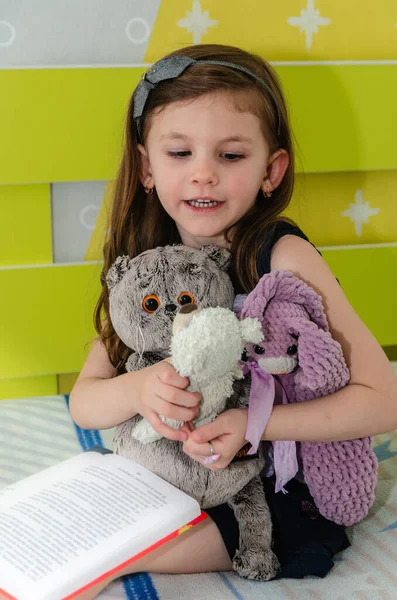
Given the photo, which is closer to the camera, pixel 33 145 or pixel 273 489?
pixel 273 489

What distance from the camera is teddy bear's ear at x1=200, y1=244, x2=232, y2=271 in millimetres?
964

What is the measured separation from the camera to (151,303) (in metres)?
0.90

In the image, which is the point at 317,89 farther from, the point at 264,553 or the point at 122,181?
the point at 264,553

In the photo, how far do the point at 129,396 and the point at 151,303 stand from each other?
0.14m

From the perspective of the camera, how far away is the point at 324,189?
5.45 ft

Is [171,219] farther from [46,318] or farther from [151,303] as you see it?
[46,318]

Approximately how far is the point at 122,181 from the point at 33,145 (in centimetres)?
37

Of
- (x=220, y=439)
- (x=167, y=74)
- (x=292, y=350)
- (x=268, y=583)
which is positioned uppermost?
(x=167, y=74)

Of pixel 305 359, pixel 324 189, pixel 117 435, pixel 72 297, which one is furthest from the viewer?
pixel 324 189

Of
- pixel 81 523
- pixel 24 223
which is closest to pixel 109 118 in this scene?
pixel 24 223

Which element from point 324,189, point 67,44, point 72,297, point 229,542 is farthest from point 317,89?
point 229,542

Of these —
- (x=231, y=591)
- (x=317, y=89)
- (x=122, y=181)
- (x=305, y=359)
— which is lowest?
(x=231, y=591)

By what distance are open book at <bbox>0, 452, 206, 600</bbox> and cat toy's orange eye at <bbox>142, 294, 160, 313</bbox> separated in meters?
0.20

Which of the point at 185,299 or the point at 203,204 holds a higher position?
the point at 203,204
